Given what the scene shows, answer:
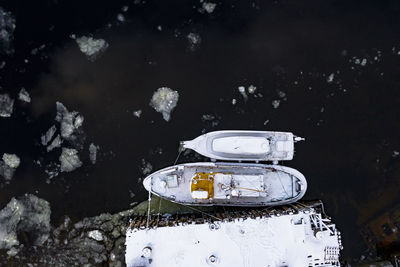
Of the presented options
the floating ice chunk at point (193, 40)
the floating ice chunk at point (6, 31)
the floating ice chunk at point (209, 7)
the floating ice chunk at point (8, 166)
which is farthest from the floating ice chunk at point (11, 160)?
the floating ice chunk at point (209, 7)

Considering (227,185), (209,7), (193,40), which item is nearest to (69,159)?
(227,185)

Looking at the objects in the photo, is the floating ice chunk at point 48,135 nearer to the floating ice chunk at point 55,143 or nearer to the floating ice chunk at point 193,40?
the floating ice chunk at point 55,143

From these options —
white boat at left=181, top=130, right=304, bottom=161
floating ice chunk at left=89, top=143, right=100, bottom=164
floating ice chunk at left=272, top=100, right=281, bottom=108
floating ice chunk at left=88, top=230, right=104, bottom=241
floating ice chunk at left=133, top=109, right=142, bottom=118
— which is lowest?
floating ice chunk at left=88, top=230, right=104, bottom=241

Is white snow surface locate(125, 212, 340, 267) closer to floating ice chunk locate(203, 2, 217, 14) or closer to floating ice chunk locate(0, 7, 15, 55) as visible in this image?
floating ice chunk locate(203, 2, 217, 14)

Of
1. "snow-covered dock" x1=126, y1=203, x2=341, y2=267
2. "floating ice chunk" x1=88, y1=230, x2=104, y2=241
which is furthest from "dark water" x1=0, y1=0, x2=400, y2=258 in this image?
"snow-covered dock" x1=126, y1=203, x2=341, y2=267

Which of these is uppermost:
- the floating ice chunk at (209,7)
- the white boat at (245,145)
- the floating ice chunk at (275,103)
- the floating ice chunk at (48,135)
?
the floating ice chunk at (209,7)
